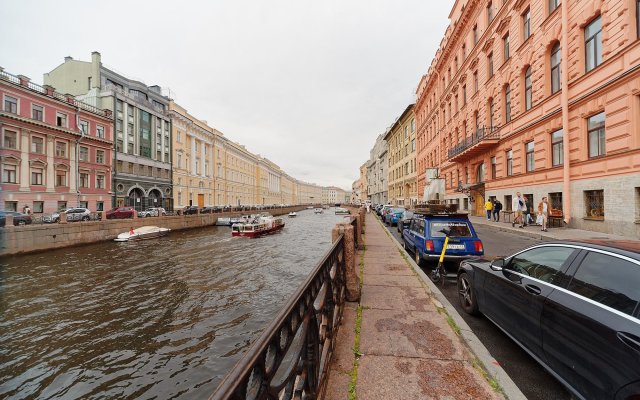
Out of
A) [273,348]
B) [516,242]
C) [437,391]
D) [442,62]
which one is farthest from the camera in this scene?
[442,62]

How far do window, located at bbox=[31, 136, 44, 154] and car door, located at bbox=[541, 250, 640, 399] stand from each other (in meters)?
38.0

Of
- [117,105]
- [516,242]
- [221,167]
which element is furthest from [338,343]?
[221,167]

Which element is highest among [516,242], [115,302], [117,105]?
[117,105]

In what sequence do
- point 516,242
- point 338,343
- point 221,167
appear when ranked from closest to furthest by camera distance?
1. point 338,343
2. point 516,242
3. point 221,167

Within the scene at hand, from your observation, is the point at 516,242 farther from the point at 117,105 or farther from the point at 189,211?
the point at 117,105

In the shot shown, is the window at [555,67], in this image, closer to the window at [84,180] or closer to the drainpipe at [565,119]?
the drainpipe at [565,119]

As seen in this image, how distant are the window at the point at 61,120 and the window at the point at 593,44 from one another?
4345 cm

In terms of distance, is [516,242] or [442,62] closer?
[516,242]

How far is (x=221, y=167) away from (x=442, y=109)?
45626 mm

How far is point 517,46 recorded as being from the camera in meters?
19.0

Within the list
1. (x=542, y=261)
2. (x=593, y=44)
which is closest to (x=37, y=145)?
(x=542, y=261)

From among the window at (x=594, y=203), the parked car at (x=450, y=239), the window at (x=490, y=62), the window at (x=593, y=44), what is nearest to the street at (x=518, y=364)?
the parked car at (x=450, y=239)

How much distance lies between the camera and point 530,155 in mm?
17938

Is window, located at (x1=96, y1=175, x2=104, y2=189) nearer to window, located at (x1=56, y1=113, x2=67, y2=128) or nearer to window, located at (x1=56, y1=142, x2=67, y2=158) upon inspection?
window, located at (x1=56, y1=142, x2=67, y2=158)
